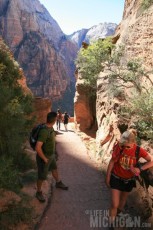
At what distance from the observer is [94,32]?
142000 millimetres

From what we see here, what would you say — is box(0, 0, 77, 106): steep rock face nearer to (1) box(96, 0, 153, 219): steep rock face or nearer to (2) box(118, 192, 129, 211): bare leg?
(1) box(96, 0, 153, 219): steep rock face

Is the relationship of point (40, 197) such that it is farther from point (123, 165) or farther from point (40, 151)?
point (123, 165)

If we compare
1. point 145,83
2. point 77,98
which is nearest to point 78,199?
point 145,83

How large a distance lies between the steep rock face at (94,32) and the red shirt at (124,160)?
131m

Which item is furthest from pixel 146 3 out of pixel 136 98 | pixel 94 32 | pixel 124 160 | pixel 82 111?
pixel 94 32

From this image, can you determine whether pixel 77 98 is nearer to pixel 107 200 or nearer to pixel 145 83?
pixel 145 83

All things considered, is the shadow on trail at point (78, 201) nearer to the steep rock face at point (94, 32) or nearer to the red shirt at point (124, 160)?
the red shirt at point (124, 160)

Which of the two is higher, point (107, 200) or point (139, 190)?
point (139, 190)

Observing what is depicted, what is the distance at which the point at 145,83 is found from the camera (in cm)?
1314

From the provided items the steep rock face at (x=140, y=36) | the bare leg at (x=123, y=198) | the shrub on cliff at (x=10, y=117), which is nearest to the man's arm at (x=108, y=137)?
the shrub on cliff at (x=10, y=117)

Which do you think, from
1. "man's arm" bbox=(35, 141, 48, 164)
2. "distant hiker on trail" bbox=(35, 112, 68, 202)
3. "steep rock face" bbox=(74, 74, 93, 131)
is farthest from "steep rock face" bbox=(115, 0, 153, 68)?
"man's arm" bbox=(35, 141, 48, 164)

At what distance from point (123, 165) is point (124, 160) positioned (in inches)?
4.0

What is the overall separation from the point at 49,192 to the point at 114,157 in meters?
3.50

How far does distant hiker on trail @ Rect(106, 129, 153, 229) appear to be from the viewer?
17.1ft
